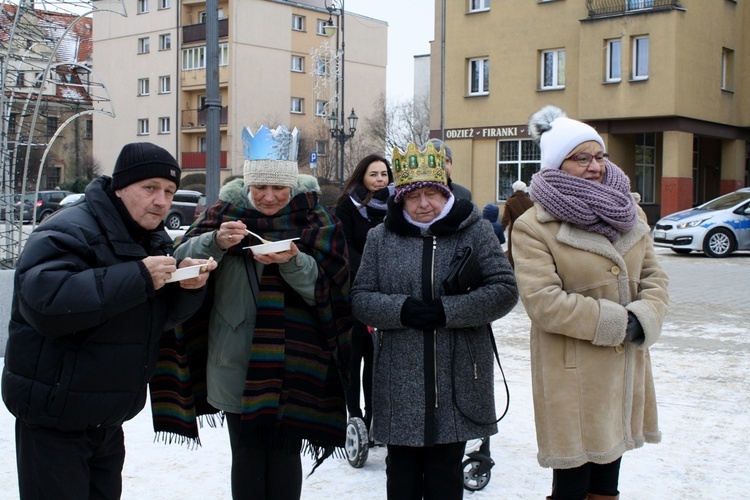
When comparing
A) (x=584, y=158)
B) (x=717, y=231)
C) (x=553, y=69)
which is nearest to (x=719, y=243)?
(x=717, y=231)

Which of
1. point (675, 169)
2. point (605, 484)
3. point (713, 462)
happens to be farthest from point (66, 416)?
point (675, 169)

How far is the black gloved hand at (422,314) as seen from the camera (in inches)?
132

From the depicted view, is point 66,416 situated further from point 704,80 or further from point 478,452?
point 704,80

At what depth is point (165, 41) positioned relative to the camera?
52.3m

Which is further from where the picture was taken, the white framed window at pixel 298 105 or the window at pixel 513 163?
the white framed window at pixel 298 105

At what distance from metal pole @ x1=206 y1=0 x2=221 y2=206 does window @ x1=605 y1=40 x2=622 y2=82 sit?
768 inches

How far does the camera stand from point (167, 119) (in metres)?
51.8

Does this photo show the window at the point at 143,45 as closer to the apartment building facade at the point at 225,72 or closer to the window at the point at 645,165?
the apartment building facade at the point at 225,72

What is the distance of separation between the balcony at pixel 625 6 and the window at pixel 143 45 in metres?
35.0

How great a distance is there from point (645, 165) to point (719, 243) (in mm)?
10809

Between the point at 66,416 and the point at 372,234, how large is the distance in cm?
152

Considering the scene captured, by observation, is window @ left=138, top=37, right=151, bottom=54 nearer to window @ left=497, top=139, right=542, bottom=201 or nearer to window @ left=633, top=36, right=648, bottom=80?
window @ left=497, top=139, right=542, bottom=201

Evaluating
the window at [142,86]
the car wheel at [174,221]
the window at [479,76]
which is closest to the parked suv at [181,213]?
the car wheel at [174,221]

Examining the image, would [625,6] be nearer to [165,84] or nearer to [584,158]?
[584,158]
